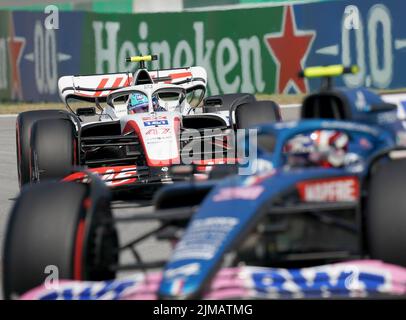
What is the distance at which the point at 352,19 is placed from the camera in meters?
20.6

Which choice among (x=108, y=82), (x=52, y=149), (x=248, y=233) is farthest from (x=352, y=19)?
(x=248, y=233)

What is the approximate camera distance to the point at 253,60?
22.0m

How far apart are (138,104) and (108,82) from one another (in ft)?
3.19

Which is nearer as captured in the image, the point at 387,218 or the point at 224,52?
the point at 387,218

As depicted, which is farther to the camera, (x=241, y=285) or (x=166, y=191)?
(x=166, y=191)

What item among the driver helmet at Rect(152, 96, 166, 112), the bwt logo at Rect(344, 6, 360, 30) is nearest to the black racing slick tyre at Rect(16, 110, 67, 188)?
the driver helmet at Rect(152, 96, 166, 112)

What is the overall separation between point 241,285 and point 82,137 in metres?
6.06

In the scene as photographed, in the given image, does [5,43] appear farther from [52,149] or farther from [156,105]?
[52,149]

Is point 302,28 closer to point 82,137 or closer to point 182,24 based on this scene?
point 182,24

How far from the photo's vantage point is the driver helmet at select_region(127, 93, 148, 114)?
38.7 feet

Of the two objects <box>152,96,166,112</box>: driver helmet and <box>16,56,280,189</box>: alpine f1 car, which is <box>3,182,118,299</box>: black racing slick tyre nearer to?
<box>16,56,280,189</box>: alpine f1 car

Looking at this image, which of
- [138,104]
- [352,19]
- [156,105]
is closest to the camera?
[138,104]

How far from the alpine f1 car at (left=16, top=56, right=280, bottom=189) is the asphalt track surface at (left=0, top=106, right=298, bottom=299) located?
0.38 m

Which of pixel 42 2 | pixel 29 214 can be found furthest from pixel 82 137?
pixel 42 2
